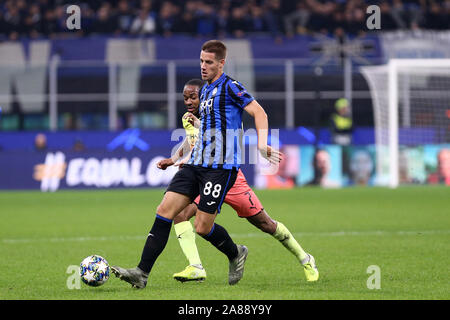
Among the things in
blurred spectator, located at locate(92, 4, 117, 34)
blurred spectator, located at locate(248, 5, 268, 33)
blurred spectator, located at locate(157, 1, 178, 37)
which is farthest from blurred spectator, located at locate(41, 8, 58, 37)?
blurred spectator, located at locate(248, 5, 268, 33)

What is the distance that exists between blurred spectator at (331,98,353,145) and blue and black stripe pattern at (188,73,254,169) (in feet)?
58.6

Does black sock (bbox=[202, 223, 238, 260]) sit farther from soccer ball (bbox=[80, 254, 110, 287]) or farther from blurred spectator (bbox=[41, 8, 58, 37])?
blurred spectator (bbox=[41, 8, 58, 37])

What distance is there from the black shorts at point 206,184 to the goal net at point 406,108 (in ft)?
50.4

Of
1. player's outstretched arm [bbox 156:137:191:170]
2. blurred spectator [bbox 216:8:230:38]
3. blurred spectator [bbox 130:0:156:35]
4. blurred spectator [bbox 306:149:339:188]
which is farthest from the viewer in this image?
blurred spectator [bbox 216:8:230:38]

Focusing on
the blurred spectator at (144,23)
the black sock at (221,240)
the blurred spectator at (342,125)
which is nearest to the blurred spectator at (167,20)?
the blurred spectator at (144,23)

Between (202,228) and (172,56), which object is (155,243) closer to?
(202,228)

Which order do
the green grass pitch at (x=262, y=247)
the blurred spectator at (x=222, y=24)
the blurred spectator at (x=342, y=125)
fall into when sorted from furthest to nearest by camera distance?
the blurred spectator at (x=222, y=24) < the blurred spectator at (x=342, y=125) < the green grass pitch at (x=262, y=247)

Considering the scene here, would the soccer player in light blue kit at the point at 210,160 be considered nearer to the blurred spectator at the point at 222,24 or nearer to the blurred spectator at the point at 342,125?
the blurred spectator at the point at 342,125

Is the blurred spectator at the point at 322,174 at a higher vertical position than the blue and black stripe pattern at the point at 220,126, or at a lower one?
lower

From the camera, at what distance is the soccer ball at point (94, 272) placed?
736cm

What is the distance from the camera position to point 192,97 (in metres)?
8.27

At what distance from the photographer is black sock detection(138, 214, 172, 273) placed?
24.3 ft

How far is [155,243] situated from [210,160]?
0.84 meters
